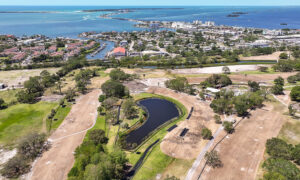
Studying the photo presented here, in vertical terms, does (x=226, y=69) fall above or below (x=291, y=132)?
above

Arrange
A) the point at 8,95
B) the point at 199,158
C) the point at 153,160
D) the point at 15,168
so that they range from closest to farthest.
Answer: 1. the point at 15,168
2. the point at 153,160
3. the point at 199,158
4. the point at 8,95

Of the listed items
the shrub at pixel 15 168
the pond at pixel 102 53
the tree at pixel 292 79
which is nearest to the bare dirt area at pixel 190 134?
the shrub at pixel 15 168

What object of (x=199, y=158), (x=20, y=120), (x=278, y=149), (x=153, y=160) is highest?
(x=278, y=149)

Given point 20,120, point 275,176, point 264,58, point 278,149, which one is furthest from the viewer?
point 264,58

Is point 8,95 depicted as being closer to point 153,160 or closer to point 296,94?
point 153,160

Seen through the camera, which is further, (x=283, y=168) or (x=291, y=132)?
(x=291, y=132)

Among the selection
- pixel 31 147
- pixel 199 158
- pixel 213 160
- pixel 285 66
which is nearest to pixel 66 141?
pixel 31 147

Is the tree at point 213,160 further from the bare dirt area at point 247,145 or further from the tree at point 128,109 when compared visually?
the tree at point 128,109
